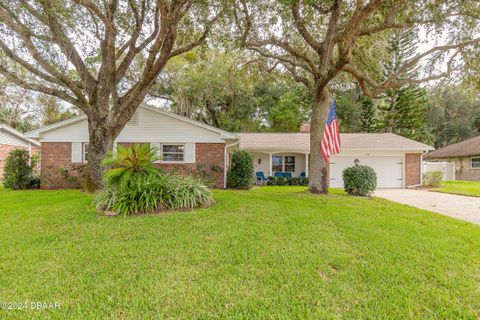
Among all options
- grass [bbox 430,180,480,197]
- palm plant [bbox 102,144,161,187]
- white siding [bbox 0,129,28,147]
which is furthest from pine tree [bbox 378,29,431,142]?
white siding [bbox 0,129,28,147]

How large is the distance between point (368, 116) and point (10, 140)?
3081 centimetres

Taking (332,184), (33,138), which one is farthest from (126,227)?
(332,184)

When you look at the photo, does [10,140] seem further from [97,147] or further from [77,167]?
[97,147]

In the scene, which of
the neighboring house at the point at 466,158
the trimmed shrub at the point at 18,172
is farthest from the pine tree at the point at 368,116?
the trimmed shrub at the point at 18,172

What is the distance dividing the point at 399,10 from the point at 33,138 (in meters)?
16.3

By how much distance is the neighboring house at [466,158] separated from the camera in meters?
18.4

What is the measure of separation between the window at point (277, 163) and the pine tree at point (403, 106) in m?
14.9

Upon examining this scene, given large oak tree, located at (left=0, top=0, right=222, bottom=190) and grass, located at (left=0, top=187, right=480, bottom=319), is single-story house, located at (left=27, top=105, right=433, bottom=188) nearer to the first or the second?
large oak tree, located at (left=0, top=0, right=222, bottom=190)

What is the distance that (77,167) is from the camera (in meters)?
12.0

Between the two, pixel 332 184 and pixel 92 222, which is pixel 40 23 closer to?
pixel 92 222

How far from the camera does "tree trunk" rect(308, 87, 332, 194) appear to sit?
9.04 meters

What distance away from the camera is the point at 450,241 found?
162 inches

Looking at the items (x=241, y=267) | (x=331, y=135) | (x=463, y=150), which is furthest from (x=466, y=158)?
(x=241, y=267)

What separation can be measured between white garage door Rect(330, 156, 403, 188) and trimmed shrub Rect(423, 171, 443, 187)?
4.53ft
